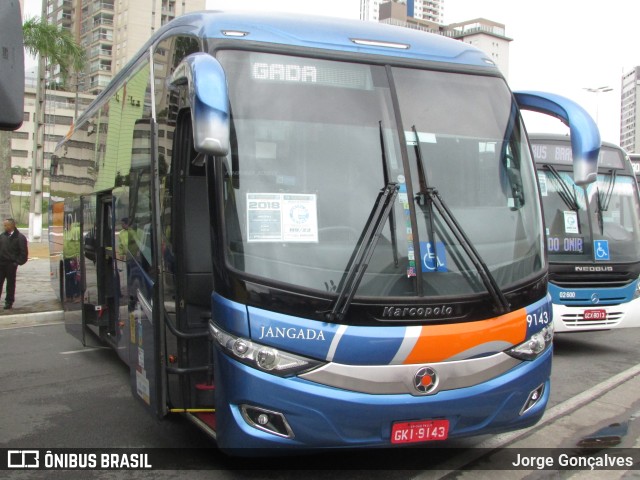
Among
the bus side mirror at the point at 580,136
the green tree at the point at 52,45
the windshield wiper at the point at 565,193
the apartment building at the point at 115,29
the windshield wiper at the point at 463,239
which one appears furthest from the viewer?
the apartment building at the point at 115,29

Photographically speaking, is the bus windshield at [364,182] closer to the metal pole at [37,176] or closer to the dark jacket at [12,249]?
the dark jacket at [12,249]

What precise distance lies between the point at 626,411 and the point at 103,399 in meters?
4.90

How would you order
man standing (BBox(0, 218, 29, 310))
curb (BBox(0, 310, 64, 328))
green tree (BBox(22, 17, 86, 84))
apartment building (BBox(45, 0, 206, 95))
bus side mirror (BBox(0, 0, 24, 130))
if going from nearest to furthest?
bus side mirror (BBox(0, 0, 24, 130)), curb (BBox(0, 310, 64, 328)), man standing (BBox(0, 218, 29, 310)), green tree (BBox(22, 17, 86, 84)), apartment building (BBox(45, 0, 206, 95))

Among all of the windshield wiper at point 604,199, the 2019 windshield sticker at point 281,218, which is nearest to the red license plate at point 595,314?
the windshield wiper at point 604,199

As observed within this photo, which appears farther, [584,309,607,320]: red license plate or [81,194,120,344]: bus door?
[584,309,607,320]: red license plate

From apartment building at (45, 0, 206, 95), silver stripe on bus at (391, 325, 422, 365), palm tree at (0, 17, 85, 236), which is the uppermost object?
apartment building at (45, 0, 206, 95)

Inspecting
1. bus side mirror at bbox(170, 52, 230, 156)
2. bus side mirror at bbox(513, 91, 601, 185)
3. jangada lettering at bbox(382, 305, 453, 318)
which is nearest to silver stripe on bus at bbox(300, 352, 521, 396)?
jangada lettering at bbox(382, 305, 453, 318)

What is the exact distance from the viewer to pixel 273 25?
15.7 ft

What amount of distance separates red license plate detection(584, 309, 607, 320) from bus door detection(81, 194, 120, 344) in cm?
586

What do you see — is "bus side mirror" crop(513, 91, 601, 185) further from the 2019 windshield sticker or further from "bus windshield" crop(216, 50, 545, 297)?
the 2019 windshield sticker

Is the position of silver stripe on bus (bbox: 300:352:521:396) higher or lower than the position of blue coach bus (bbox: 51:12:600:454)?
lower

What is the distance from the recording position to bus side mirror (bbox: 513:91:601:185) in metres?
4.96

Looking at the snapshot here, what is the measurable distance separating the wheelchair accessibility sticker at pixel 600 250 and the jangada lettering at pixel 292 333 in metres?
6.43

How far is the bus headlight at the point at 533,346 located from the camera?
4.48 m
